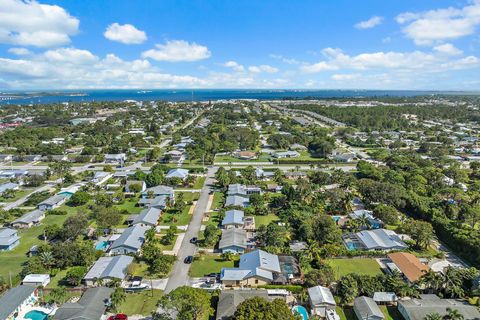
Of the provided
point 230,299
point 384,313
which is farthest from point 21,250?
point 384,313

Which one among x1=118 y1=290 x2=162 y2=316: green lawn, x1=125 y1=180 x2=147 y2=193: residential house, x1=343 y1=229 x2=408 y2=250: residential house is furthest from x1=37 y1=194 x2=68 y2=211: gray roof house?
x1=343 y1=229 x2=408 y2=250: residential house

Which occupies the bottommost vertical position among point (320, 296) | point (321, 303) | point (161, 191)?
point (321, 303)

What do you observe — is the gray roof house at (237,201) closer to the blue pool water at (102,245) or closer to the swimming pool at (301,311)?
the blue pool water at (102,245)

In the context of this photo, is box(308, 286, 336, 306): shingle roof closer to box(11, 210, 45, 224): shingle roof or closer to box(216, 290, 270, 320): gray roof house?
box(216, 290, 270, 320): gray roof house

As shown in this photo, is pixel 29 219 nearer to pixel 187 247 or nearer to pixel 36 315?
pixel 36 315

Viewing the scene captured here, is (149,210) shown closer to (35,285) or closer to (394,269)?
(35,285)

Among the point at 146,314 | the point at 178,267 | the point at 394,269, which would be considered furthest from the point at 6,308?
the point at 394,269
